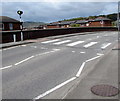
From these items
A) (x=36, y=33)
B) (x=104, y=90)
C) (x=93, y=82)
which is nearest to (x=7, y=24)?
(x=36, y=33)

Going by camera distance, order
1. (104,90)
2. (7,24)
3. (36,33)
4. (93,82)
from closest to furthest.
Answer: (104,90) → (93,82) → (36,33) → (7,24)

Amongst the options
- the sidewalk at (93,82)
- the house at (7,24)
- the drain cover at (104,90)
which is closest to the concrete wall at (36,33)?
the sidewalk at (93,82)

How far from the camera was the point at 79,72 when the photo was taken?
25.6 ft

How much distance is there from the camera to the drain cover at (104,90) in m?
4.99

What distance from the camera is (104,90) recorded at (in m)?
5.32

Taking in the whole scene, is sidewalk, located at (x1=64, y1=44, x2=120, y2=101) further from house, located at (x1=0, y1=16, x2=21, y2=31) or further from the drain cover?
house, located at (x1=0, y1=16, x2=21, y2=31)

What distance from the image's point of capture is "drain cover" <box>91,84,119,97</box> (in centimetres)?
499

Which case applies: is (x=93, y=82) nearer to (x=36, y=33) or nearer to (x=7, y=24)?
(x=36, y=33)

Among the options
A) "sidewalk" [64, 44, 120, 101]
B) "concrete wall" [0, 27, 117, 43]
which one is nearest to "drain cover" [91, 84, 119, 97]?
"sidewalk" [64, 44, 120, 101]

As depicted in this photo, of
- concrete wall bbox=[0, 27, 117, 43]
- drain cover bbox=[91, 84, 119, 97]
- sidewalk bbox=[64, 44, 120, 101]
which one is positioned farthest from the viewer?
concrete wall bbox=[0, 27, 117, 43]

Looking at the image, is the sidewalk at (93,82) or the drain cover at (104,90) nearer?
the sidewalk at (93,82)

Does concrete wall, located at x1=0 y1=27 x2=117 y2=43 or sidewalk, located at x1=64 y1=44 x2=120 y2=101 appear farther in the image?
concrete wall, located at x1=0 y1=27 x2=117 y2=43

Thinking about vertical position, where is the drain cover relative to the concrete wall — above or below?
below

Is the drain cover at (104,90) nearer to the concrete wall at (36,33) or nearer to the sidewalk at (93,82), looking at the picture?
the sidewalk at (93,82)
